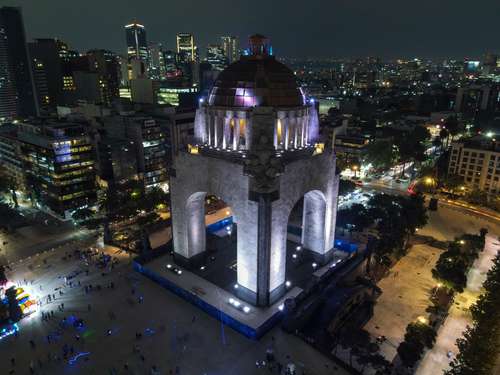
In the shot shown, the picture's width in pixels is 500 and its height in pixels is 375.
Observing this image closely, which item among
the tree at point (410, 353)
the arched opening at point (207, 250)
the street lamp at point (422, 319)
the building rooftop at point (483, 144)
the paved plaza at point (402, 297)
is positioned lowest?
the paved plaza at point (402, 297)

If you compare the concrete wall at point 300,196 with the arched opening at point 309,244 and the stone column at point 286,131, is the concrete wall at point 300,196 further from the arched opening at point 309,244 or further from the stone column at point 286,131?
the stone column at point 286,131

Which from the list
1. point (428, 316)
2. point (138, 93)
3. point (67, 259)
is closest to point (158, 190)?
point (67, 259)

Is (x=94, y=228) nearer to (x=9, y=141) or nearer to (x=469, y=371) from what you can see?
(x=9, y=141)

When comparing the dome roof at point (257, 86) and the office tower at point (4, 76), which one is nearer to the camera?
the dome roof at point (257, 86)

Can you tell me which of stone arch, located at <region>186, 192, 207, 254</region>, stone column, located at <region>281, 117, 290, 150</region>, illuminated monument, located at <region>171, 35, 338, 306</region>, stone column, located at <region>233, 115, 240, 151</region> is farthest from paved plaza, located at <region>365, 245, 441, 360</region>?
stone column, located at <region>233, 115, 240, 151</region>

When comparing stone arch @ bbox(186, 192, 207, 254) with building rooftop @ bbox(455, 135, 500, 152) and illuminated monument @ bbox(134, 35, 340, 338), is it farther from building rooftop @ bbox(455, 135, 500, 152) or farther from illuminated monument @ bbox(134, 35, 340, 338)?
building rooftop @ bbox(455, 135, 500, 152)

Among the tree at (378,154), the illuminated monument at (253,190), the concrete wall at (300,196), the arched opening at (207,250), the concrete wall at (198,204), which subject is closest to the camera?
the illuminated monument at (253,190)

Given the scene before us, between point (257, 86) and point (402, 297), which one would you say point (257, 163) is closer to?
point (257, 86)

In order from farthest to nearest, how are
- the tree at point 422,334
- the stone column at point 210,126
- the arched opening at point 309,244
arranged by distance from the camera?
the arched opening at point 309,244 < the stone column at point 210,126 < the tree at point 422,334

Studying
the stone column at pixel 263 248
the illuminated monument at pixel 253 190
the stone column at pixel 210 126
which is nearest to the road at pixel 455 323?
the illuminated monument at pixel 253 190
